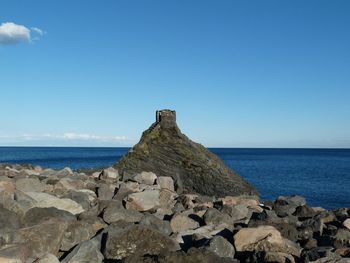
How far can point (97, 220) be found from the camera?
1044cm

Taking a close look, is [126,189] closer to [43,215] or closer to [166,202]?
[166,202]

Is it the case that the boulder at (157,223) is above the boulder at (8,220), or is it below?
below

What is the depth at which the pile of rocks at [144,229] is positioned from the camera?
8341 millimetres

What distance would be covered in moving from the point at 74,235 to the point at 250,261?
11.5 feet

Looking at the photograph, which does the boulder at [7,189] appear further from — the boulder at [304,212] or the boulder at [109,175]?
the boulder at [304,212]

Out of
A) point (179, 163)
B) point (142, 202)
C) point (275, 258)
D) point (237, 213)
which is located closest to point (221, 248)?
point (275, 258)

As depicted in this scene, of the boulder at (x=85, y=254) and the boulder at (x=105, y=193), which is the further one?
the boulder at (x=105, y=193)

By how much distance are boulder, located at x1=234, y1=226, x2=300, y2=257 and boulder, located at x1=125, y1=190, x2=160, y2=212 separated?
379 centimetres

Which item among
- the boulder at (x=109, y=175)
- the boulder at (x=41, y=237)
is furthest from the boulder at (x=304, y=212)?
the boulder at (x=41, y=237)

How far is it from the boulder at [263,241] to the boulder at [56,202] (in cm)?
415

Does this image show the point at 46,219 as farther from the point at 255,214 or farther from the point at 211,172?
the point at 211,172

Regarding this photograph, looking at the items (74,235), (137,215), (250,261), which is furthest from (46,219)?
(250,261)

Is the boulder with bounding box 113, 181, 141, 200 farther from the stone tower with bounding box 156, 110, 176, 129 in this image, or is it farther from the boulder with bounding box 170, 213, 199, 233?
the stone tower with bounding box 156, 110, 176, 129

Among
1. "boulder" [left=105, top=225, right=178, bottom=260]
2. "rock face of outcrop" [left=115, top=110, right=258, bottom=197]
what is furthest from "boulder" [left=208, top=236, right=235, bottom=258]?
"rock face of outcrop" [left=115, top=110, right=258, bottom=197]
